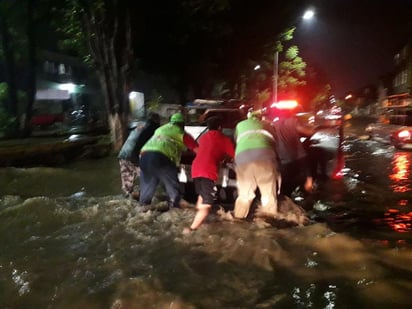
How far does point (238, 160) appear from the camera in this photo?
6562 mm

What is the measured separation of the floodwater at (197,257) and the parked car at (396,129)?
20.6 ft

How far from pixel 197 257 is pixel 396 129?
11.7 metres

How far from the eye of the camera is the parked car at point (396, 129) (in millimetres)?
14859

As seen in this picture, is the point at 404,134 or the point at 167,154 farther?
the point at 404,134

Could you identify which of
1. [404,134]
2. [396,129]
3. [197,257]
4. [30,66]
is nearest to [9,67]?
[30,66]

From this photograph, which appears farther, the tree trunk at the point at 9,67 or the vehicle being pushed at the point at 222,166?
the tree trunk at the point at 9,67

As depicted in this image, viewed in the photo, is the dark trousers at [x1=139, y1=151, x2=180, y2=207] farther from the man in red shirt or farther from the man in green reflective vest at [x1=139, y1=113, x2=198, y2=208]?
the man in red shirt

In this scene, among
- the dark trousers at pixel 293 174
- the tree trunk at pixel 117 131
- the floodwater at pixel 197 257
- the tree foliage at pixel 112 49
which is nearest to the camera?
the floodwater at pixel 197 257

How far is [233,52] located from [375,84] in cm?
4265

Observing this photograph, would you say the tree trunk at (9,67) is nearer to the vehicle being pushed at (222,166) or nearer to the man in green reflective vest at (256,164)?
the vehicle being pushed at (222,166)

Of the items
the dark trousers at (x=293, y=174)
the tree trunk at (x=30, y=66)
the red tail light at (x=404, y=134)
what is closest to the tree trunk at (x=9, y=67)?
the tree trunk at (x=30, y=66)

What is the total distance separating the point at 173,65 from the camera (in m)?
22.0

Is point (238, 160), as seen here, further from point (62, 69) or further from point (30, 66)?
point (62, 69)

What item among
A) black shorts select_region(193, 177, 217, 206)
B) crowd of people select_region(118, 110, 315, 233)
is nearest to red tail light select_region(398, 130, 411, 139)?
crowd of people select_region(118, 110, 315, 233)
